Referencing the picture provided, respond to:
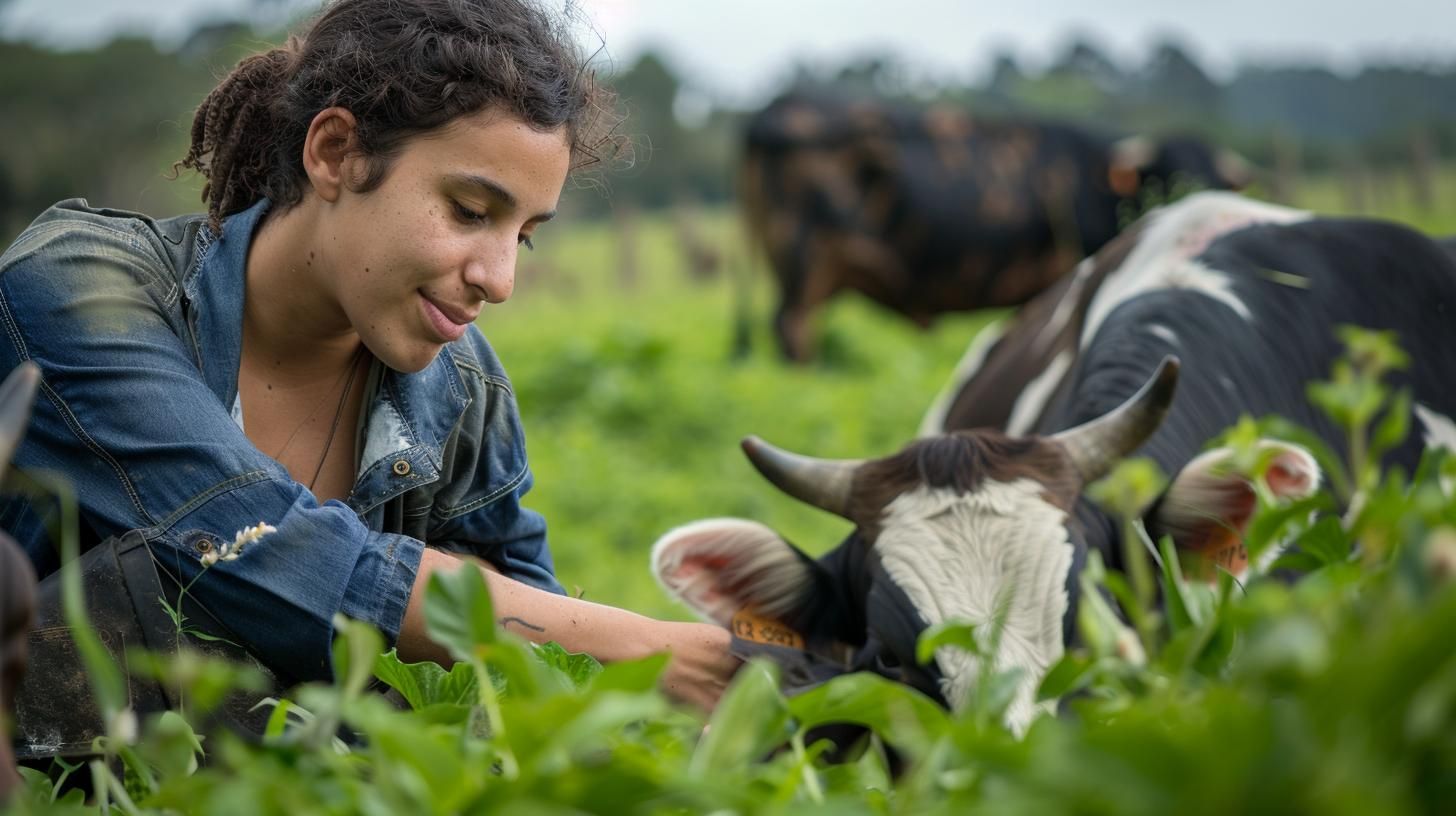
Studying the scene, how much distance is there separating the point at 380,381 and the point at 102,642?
69 centimetres

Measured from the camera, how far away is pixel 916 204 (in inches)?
475

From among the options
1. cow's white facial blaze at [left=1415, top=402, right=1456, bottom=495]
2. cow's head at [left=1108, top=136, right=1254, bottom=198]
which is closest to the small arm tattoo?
cow's white facial blaze at [left=1415, top=402, right=1456, bottom=495]

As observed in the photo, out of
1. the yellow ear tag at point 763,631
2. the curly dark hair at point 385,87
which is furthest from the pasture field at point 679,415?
the curly dark hair at point 385,87

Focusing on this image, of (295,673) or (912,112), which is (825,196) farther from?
(295,673)

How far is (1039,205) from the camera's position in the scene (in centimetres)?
1245

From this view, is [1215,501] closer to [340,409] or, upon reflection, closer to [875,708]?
[340,409]

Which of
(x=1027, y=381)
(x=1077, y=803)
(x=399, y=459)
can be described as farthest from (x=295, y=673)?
(x=1027, y=381)

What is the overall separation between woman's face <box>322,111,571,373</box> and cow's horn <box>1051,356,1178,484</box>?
113 cm

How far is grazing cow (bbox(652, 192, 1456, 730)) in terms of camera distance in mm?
2465

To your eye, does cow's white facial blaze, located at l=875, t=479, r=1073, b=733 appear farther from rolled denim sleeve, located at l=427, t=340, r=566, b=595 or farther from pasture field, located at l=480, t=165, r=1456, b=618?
pasture field, located at l=480, t=165, r=1456, b=618

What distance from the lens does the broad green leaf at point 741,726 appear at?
931 mm

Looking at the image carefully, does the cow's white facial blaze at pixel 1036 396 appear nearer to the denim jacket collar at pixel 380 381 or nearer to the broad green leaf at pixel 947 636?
the denim jacket collar at pixel 380 381

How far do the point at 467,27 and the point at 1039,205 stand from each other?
35.2ft

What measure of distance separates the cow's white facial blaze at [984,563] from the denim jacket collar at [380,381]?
0.79m
